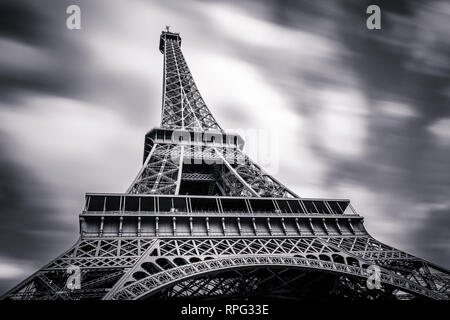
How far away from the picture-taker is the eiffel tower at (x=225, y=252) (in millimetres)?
14930

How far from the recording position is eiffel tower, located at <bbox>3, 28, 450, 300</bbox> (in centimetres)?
1493

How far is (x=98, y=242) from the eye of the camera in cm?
1770

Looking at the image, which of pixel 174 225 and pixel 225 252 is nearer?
pixel 225 252

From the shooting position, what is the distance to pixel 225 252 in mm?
18797

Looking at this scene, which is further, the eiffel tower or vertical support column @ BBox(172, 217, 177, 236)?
vertical support column @ BBox(172, 217, 177, 236)

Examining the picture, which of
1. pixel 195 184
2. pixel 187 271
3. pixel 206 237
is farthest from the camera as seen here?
pixel 195 184

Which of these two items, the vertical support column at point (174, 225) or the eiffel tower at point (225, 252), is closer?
the eiffel tower at point (225, 252)

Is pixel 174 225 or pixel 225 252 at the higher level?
pixel 174 225

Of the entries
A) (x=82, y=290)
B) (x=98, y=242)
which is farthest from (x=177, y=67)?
(x=82, y=290)

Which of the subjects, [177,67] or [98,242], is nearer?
[98,242]
